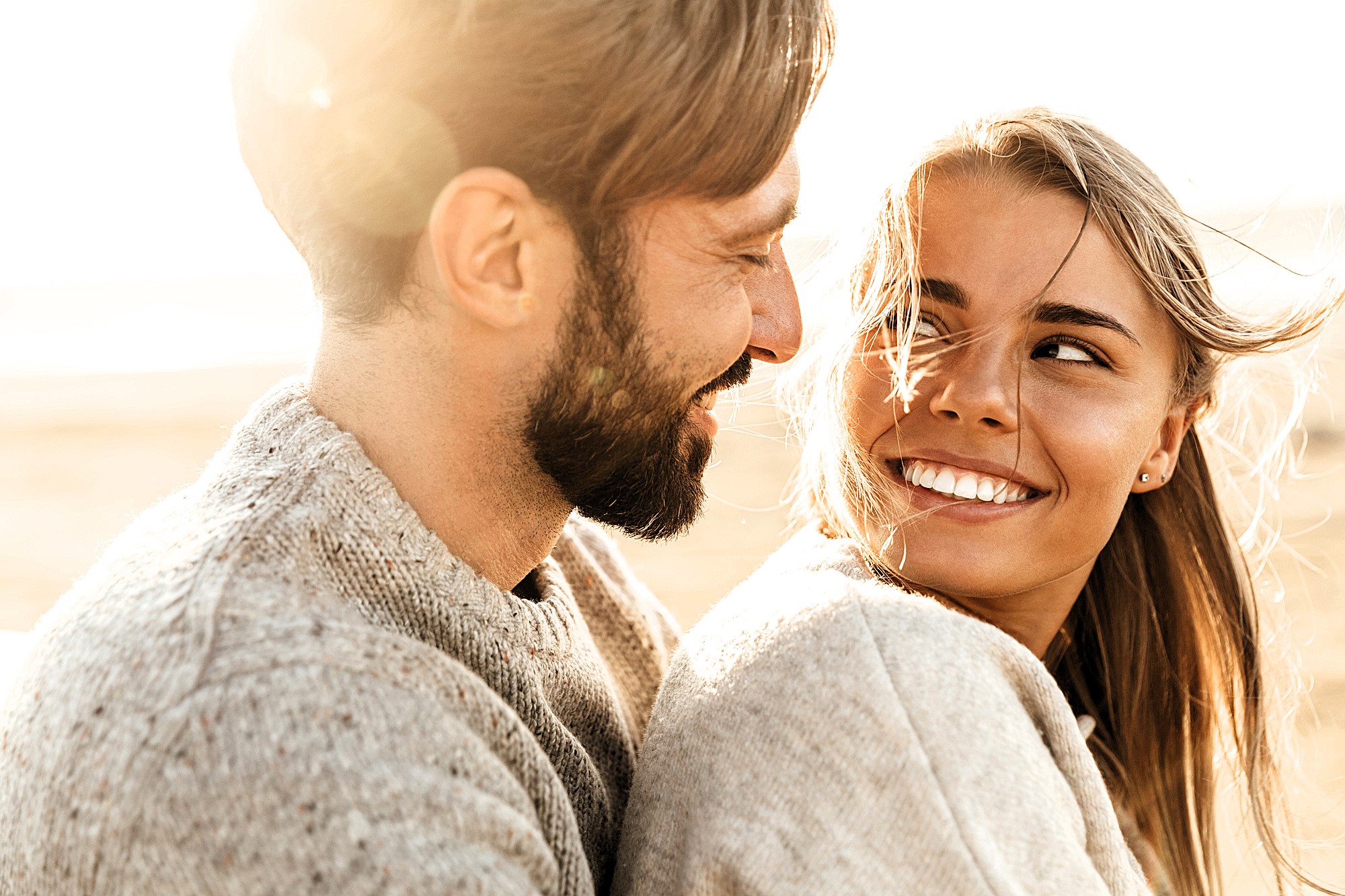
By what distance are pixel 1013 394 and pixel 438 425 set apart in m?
1.08

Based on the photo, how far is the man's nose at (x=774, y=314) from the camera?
223 centimetres

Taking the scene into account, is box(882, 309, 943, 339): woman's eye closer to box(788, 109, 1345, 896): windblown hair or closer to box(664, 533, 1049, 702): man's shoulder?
box(788, 109, 1345, 896): windblown hair

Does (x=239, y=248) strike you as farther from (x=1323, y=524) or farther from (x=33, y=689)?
(x=33, y=689)

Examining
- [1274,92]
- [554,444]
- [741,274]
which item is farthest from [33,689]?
[1274,92]

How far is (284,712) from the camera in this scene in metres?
1.27

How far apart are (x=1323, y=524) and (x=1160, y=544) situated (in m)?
4.95

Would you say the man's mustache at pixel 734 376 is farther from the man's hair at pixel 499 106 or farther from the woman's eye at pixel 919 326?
the man's hair at pixel 499 106

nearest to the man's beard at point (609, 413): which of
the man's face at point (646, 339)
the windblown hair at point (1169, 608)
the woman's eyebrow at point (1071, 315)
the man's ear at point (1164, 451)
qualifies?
the man's face at point (646, 339)

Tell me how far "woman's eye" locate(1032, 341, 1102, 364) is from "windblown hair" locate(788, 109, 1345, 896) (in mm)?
258

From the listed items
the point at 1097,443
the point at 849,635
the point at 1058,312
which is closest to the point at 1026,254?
the point at 1058,312

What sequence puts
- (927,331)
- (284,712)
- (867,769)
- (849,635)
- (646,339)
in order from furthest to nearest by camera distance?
(927,331) < (646,339) < (849,635) < (867,769) < (284,712)

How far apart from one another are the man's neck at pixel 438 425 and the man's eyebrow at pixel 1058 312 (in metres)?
0.86

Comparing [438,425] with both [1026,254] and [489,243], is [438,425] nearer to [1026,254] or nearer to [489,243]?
[489,243]

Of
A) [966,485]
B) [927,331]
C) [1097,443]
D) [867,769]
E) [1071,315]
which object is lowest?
[867,769]
